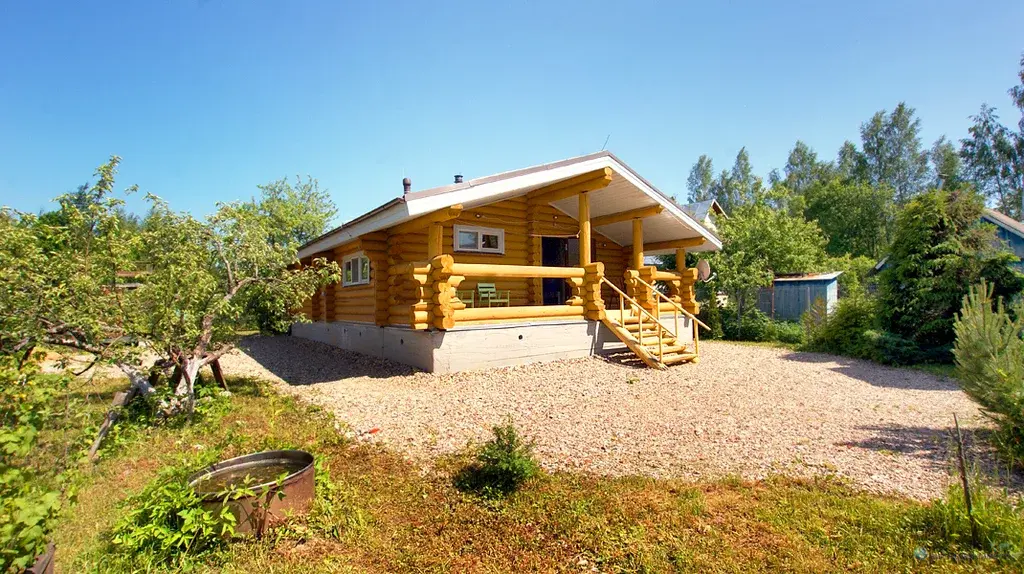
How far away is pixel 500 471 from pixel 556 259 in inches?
415

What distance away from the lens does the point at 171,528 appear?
10.2 feet

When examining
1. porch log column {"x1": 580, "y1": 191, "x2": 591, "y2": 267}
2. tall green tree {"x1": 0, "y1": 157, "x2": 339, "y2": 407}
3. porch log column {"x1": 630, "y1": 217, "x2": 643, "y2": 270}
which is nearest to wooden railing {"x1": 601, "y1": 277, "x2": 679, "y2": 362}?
porch log column {"x1": 580, "y1": 191, "x2": 591, "y2": 267}

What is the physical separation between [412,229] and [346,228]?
1.64 metres

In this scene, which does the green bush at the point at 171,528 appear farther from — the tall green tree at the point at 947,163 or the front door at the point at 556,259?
the tall green tree at the point at 947,163

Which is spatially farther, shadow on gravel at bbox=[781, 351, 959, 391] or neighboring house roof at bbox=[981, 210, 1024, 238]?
neighboring house roof at bbox=[981, 210, 1024, 238]

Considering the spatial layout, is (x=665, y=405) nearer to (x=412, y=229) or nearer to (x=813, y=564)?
(x=813, y=564)

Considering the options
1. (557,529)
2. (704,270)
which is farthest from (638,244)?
(557,529)

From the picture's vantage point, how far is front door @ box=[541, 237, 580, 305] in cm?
1411

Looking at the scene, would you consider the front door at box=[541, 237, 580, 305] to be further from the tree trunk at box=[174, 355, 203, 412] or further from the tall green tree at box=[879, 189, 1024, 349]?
the tree trunk at box=[174, 355, 203, 412]

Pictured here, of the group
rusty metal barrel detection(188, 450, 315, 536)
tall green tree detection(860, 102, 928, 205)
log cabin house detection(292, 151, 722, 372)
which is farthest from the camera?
tall green tree detection(860, 102, 928, 205)

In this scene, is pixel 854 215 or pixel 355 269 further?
pixel 854 215

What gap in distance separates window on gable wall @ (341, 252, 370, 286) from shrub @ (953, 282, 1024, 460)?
35.8 feet

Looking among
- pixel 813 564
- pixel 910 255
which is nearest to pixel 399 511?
pixel 813 564

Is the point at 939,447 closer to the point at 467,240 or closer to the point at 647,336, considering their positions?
the point at 647,336
